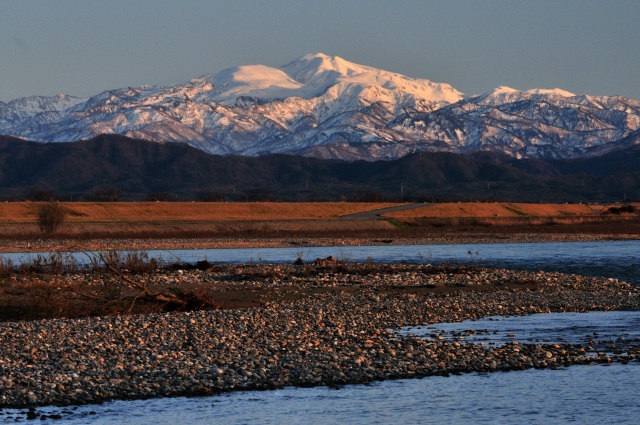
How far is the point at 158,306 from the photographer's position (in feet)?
103

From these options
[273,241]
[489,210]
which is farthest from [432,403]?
[489,210]

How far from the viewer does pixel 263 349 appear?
24047 mm

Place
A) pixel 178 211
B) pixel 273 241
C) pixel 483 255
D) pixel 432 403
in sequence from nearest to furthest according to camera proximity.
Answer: pixel 432 403 < pixel 483 255 < pixel 273 241 < pixel 178 211

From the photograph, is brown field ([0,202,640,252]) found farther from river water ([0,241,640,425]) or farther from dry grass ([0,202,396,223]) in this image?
river water ([0,241,640,425])

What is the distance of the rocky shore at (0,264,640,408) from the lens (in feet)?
67.4

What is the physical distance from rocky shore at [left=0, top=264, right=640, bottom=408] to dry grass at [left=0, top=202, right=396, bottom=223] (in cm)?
6717

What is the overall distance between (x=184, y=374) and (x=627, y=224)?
327ft

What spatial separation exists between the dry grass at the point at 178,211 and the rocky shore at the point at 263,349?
220ft

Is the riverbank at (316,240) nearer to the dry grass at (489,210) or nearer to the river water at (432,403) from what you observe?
the dry grass at (489,210)

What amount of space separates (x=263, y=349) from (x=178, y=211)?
8810 centimetres

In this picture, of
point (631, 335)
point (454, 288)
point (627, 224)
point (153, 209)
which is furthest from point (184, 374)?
point (627, 224)

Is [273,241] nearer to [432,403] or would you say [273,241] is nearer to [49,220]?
[49,220]

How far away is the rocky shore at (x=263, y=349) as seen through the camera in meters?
20.5

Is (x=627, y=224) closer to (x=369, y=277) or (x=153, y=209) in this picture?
(x=153, y=209)
